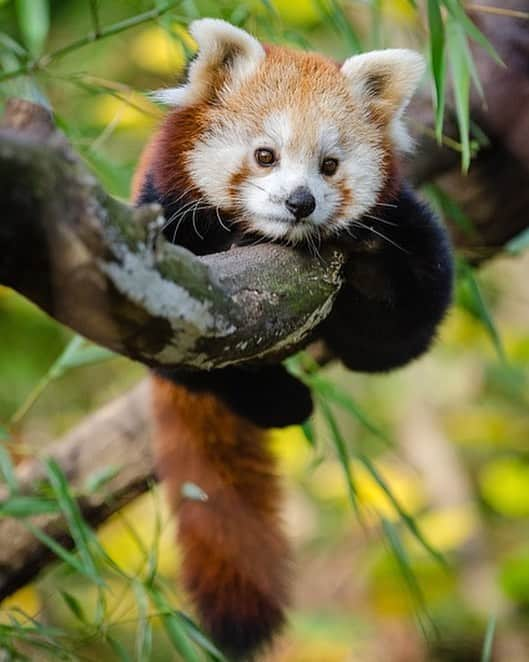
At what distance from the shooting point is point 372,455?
16.3 ft

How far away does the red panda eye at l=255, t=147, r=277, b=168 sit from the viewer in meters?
1.83

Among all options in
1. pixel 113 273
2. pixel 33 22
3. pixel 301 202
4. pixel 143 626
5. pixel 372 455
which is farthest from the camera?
pixel 372 455

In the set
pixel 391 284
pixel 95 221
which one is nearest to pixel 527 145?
pixel 391 284

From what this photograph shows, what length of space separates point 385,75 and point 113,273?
3.43 feet

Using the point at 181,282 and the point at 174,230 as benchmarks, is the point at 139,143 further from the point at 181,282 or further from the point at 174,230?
the point at 181,282

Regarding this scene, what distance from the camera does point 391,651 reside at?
4.45 m

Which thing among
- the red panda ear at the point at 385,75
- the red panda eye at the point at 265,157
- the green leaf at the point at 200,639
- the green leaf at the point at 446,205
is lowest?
the green leaf at the point at 200,639

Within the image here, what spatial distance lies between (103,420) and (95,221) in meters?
1.72

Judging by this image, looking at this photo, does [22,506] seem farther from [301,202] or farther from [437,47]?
[437,47]

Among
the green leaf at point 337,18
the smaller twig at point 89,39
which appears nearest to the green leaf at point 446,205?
the green leaf at point 337,18

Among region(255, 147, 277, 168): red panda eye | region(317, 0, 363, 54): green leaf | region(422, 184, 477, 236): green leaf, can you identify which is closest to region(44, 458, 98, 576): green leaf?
region(255, 147, 277, 168): red panda eye

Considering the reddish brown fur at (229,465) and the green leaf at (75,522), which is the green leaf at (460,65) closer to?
the reddish brown fur at (229,465)

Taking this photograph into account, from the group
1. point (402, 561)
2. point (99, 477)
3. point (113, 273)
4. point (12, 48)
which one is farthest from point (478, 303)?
point (113, 273)

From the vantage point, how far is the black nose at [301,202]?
1.76 metres
